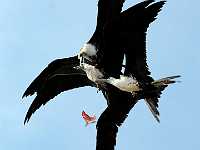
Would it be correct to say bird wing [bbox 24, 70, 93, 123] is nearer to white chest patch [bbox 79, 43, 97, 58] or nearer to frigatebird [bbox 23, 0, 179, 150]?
frigatebird [bbox 23, 0, 179, 150]

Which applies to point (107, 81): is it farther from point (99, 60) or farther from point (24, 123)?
point (24, 123)

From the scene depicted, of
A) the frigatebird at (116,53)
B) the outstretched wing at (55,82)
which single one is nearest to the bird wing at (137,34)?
the frigatebird at (116,53)

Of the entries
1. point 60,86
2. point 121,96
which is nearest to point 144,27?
point 121,96

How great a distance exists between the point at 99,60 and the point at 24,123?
3952mm

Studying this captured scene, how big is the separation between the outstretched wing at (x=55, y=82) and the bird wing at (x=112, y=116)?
160 centimetres

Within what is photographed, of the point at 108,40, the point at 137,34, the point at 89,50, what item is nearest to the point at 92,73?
the point at 89,50

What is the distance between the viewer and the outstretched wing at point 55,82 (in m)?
31.1

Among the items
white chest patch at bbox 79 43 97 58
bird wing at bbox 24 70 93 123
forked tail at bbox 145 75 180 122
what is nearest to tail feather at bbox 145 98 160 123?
forked tail at bbox 145 75 180 122

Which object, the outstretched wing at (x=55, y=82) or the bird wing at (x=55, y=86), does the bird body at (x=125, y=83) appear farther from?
the bird wing at (x=55, y=86)

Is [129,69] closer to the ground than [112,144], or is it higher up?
higher up

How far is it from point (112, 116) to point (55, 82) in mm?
3624

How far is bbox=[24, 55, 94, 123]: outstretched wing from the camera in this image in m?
31.1

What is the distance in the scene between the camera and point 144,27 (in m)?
29.4

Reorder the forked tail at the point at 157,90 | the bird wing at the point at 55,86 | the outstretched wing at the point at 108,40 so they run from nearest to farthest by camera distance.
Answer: the forked tail at the point at 157,90
the outstretched wing at the point at 108,40
the bird wing at the point at 55,86
